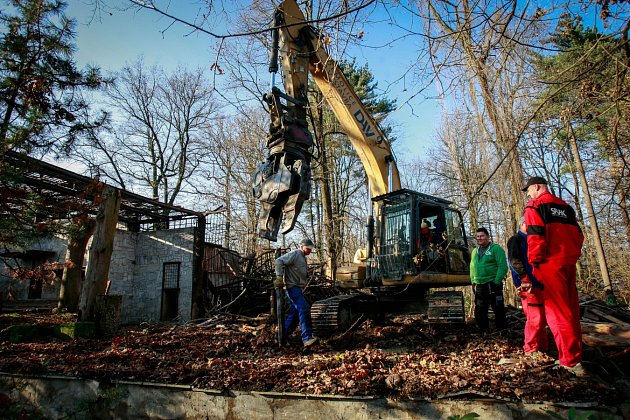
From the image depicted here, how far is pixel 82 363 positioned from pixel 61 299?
30.7ft

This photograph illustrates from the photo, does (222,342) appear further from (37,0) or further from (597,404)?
(37,0)

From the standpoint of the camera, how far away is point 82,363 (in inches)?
223

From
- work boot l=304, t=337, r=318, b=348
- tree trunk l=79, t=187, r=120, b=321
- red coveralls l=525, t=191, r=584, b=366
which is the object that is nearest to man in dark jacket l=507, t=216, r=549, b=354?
red coveralls l=525, t=191, r=584, b=366

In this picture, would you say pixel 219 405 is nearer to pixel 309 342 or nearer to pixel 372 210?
pixel 309 342

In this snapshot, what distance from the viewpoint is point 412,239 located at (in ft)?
23.5

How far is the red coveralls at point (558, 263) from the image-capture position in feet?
12.9

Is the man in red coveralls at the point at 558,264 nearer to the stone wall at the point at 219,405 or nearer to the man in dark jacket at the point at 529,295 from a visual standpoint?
the man in dark jacket at the point at 529,295

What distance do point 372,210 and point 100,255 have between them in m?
5.78

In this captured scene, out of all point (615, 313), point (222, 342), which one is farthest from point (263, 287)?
point (615, 313)

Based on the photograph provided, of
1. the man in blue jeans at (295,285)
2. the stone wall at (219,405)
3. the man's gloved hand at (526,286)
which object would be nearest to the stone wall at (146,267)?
the man in blue jeans at (295,285)

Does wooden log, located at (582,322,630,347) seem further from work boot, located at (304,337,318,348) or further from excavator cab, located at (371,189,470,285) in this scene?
work boot, located at (304,337,318,348)

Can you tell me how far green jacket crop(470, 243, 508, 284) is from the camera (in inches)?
249

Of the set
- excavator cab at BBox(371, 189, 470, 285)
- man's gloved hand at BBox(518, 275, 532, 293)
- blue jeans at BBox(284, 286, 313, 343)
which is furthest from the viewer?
excavator cab at BBox(371, 189, 470, 285)

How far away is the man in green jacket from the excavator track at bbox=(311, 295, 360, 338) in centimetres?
214
